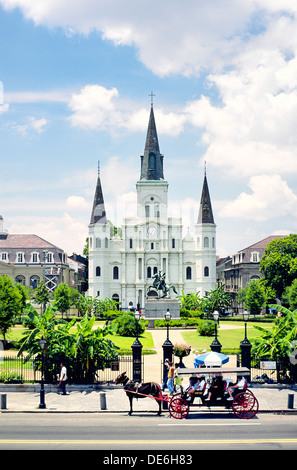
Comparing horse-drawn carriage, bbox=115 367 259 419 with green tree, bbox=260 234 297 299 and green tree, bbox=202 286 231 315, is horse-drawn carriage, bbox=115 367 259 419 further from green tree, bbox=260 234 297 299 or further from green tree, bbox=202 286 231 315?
green tree, bbox=260 234 297 299

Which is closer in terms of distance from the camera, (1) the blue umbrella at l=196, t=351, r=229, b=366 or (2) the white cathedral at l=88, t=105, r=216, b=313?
(1) the blue umbrella at l=196, t=351, r=229, b=366

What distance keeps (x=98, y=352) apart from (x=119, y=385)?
1.77 m

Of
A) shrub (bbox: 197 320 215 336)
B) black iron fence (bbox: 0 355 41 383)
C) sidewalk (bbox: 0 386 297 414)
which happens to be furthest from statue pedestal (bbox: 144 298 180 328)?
sidewalk (bbox: 0 386 297 414)

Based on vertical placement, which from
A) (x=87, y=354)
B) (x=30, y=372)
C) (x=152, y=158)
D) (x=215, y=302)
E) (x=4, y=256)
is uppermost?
(x=152, y=158)

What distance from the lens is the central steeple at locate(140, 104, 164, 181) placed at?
88812 millimetres

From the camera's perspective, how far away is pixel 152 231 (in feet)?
281

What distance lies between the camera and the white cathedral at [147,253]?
275 feet

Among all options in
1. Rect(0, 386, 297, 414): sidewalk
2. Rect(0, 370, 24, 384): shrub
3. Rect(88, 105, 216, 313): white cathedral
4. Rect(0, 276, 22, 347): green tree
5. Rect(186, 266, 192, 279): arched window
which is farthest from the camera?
Rect(186, 266, 192, 279): arched window

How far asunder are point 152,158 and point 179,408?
75676 mm

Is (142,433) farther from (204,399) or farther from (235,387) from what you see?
(235,387)

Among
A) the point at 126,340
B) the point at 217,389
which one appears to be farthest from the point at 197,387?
the point at 126,340

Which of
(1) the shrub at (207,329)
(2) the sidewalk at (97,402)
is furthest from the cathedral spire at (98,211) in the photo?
(2) the sidewalk at (97,402)

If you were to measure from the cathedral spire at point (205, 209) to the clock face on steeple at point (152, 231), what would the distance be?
8004 millimetres

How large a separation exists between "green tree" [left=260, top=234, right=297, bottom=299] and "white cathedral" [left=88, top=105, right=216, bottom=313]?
19441 millimetres
